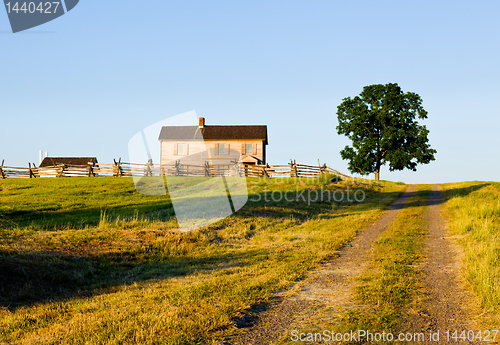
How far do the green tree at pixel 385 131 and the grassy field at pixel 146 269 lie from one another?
25.6m

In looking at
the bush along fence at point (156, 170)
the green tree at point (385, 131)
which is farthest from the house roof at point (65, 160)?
the green tree at point (385, 131)

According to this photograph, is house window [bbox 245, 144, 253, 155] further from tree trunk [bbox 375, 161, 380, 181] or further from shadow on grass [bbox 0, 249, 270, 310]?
shadow on grass [bbox 0, 249, 270, 310]

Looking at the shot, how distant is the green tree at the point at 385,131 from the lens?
135 feet

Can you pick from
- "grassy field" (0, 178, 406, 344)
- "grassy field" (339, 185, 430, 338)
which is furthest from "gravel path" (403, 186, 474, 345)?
"grassy field" (0, 178, 406, 344)

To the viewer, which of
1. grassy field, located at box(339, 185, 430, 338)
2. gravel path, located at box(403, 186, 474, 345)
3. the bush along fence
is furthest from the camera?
the bush along fence

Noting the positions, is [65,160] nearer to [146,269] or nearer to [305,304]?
[146,269]

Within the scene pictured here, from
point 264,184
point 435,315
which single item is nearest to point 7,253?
point 435,315

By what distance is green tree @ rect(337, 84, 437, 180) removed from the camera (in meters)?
41.2

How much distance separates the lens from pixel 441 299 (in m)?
6.17

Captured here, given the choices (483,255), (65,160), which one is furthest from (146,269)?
(65,160)

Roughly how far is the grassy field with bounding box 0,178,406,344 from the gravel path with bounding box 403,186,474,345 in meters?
2.40

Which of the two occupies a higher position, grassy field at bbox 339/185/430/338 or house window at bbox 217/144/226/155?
house window at bbox 217/144/226/155

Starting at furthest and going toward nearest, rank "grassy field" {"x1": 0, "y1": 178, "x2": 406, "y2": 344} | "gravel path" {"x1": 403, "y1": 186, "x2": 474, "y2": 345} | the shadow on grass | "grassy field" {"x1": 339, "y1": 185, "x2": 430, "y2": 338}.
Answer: the shadow on grass
"grassy field" {"x1": 0, "y1": 178, "x2": 406, "y2": 344}
"grassy field" {"x1": 339, "y1": 185, "x2": 430, "y2": 338}
"gravel path" {"x1": 403, "y1": 186, "x2": 474, "y2": 345}

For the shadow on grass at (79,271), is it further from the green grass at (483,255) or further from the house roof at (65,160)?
the house roof at (65,160)
